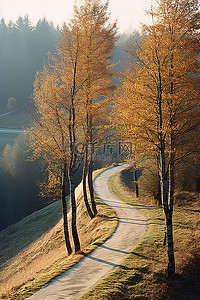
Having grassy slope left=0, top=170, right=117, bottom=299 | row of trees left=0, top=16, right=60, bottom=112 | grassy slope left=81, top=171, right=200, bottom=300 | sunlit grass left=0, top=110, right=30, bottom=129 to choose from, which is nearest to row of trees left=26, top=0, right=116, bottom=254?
grassy slope left=0, top=170, right=117, bottom=299

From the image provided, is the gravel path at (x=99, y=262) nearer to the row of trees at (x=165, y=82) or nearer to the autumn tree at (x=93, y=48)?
the row of trees at (x=165, y=82)

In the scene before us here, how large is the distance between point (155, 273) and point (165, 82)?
25.6 feet

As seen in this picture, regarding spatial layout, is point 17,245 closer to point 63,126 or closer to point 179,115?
point 63,126

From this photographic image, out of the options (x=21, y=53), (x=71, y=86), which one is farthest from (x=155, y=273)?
(x=21, y=53)

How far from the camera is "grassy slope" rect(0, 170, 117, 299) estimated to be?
40.2 feet

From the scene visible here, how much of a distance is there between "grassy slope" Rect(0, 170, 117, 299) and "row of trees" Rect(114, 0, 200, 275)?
18.0 feet

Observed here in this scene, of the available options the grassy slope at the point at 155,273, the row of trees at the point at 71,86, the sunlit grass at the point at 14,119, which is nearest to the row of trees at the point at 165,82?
the grassy slope at the point at 155,273

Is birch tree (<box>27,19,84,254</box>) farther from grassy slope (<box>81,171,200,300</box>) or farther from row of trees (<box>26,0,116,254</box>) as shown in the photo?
grassy slope (<box>81,171,200,300</box>)

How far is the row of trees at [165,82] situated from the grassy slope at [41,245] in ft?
18.0

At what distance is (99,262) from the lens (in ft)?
38.1

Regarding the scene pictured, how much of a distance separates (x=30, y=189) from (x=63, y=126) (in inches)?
915

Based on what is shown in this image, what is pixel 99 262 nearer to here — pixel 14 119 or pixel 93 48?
pixel 93 48

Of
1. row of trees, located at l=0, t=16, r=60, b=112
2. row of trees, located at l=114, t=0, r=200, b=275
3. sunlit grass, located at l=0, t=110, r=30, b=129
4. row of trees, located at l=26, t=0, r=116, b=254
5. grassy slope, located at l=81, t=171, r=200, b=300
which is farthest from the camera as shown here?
row of trees, located at l=0, t=16, r=60, b=112

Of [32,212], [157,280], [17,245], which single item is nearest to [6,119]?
[32,212]
